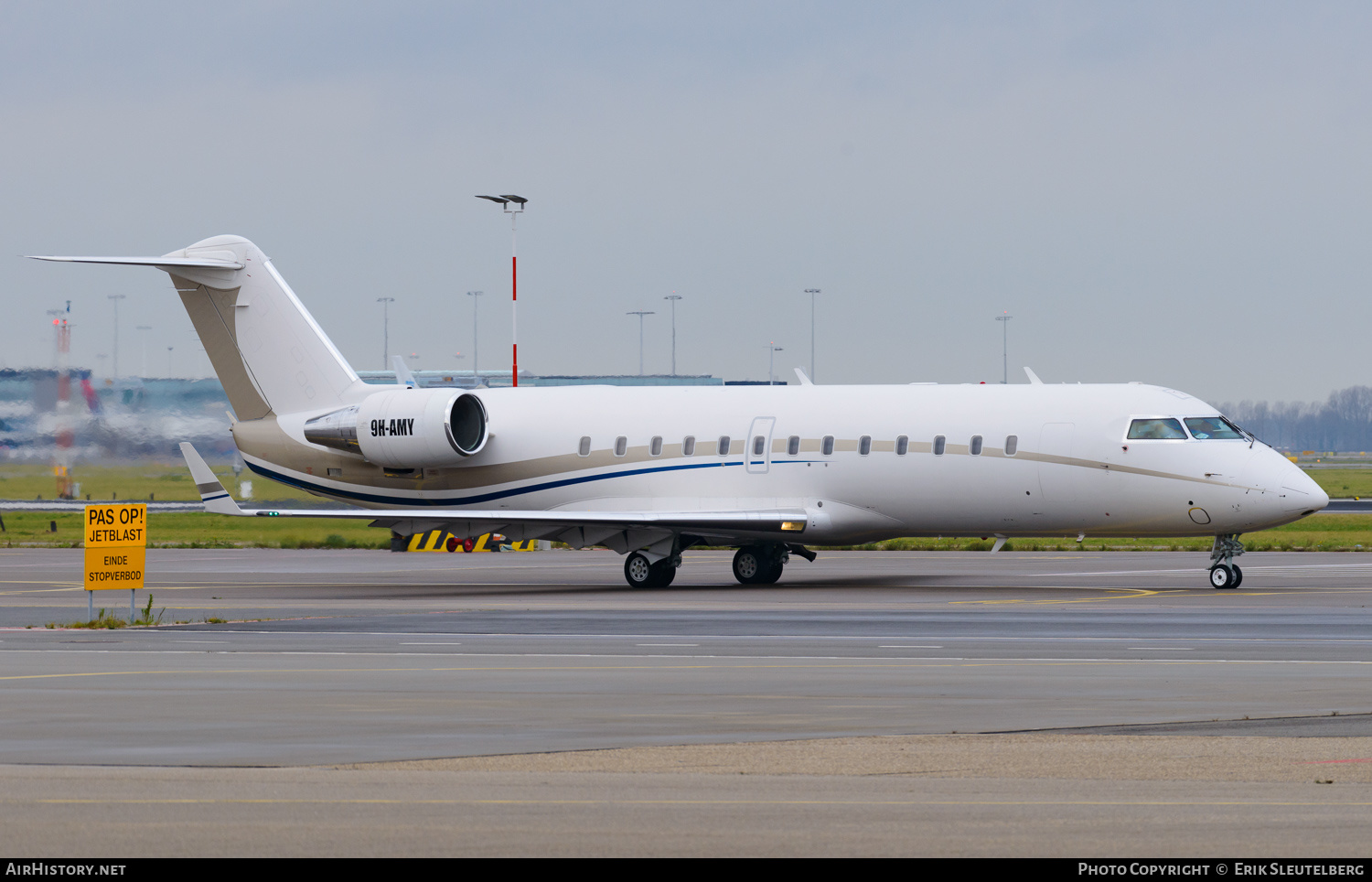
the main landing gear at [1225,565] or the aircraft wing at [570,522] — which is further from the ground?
the aircraft wing at [570,522]

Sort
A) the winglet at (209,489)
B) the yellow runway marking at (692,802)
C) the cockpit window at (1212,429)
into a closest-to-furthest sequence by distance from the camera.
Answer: the yellow runway marking at (692,802)
the cockpit window at (1212,429)
the winglet at (209,489)

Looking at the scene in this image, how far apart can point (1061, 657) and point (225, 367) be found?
24.2 meters

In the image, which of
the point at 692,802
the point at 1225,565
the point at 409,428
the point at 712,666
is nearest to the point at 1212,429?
the point at 1225,565

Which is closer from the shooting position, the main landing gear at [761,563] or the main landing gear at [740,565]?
the main landing gear at [740,565]

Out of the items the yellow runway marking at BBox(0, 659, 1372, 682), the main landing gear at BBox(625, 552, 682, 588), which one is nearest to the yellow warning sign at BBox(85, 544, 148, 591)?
the yellow runway marking at BBox(0, 659, 1372, 682)

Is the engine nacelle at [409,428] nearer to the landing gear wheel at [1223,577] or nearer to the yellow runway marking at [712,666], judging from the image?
the landing gear wheel at [1223,577]

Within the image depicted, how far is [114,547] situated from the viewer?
971 inches

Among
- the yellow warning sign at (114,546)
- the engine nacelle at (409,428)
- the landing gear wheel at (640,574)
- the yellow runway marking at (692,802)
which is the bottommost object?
the landing gear wheel at (640,574)

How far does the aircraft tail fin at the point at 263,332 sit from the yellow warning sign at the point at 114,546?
12703 millimetres

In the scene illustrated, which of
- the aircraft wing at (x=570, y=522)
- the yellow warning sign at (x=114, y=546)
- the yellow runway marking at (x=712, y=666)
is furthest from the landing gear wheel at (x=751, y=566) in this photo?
the yellow runway marking at (x=712, y=666)

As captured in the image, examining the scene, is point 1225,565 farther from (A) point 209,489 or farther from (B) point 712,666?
(A) point 209,489

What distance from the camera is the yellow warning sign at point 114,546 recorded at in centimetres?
2447
